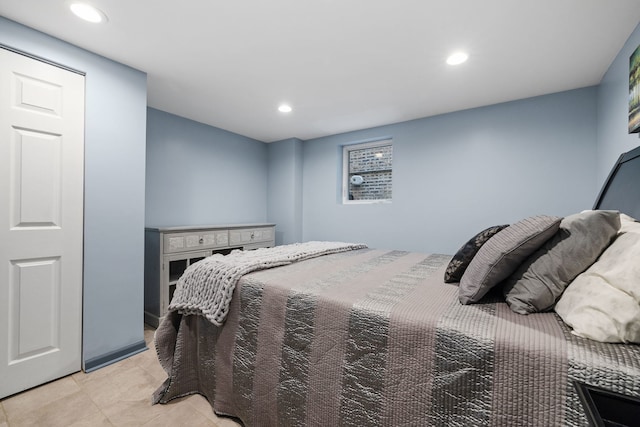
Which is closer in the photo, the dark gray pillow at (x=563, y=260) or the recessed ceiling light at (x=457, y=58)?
the dark gray pillow at (x=563, y=260)

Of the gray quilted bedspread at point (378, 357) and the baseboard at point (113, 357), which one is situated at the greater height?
the gray quilted bedspread at point (378, 357)

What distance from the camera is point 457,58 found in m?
2.17

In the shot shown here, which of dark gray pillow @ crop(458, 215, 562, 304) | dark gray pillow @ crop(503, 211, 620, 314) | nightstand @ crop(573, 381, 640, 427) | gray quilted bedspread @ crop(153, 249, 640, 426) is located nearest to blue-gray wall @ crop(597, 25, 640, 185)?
dark gray pillow @ crop(503, 211, 620, 314)

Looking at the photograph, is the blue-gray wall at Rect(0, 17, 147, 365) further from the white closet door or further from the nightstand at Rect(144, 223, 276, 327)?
the nightstand at Rect(144, 223, 276, 327)

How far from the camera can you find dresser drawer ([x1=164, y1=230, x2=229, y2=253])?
283 centimetres

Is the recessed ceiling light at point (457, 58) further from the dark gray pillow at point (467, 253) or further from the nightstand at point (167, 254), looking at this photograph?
the nightstand at point (167, 254)

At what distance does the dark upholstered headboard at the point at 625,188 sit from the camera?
5.27 feet

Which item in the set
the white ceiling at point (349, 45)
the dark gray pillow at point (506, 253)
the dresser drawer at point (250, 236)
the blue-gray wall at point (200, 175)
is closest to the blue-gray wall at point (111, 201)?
the white ceiling at point (349, 45)

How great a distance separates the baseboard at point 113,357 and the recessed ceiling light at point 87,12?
235cm

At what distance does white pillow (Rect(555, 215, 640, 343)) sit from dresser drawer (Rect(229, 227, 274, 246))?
3.21 metres

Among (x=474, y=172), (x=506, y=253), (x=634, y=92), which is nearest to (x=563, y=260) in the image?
(x=506, y=253)

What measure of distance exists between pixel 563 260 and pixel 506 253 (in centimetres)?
18

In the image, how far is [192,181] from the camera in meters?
3.65

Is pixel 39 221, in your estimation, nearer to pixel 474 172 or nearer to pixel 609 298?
pixel 609 298
